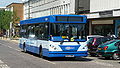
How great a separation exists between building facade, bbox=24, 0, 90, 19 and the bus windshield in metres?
34.3

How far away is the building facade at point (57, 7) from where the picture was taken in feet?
178

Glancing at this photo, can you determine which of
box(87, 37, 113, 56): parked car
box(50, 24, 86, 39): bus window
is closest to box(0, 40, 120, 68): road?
box(50, 24, 86, 39): bus window

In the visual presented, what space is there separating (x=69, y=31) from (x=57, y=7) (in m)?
46.8

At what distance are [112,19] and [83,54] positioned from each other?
2598cm

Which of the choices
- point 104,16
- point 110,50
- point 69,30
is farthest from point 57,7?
point 69,30

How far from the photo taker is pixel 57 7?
64438 millimetres

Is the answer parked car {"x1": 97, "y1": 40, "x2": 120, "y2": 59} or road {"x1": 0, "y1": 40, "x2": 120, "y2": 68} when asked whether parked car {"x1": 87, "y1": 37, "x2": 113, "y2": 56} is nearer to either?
parked car {"x1": 97, "y1": 40, "x2": 120, "y2": 59}

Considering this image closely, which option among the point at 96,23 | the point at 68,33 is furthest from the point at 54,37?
the point at 96,23

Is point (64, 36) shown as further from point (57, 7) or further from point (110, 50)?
point (57, 7)

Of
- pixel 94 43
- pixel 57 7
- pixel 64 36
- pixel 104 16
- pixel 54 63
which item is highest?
pixel 57 7

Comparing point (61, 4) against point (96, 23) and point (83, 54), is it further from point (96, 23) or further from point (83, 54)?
point (83, 54)

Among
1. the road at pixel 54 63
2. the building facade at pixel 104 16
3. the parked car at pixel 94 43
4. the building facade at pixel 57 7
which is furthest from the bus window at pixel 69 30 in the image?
the building facade at pixel 57 7

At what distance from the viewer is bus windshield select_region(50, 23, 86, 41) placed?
699 inches

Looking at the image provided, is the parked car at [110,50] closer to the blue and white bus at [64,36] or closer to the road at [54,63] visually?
the road at [54,63]
